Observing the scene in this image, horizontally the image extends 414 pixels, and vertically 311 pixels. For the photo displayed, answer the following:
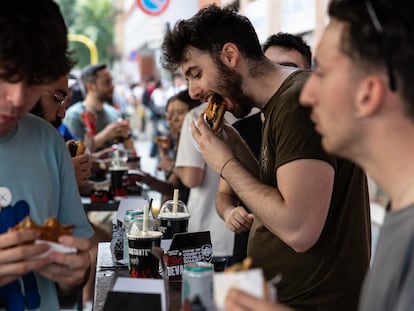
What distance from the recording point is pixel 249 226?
9.26 ft

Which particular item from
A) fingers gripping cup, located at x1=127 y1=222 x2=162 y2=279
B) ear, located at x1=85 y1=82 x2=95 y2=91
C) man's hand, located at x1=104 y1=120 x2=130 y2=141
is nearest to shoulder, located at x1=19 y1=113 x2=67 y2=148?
fingers gripping cup, located at x1=127 y1=222 x2=162 y2=279

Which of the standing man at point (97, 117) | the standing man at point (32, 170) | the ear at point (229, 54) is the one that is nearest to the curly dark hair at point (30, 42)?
the standing man at point (32, 170)

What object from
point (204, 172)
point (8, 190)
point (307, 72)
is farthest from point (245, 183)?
point (204, 172)

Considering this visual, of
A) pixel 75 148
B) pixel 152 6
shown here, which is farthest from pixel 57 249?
pixel 152 6

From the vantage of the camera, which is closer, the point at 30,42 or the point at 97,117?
the point at 30,42

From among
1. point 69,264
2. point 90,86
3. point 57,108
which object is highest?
point 57,108

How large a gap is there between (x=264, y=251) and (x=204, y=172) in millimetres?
1854

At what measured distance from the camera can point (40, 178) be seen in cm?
178

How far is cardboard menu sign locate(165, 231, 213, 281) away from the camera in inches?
97.3

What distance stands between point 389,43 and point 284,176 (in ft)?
2.85

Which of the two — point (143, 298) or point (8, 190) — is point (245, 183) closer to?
point (143, 298)

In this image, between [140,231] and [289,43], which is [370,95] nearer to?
[140,231]

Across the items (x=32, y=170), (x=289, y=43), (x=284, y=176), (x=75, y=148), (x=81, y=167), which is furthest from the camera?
(x=289, y=43)

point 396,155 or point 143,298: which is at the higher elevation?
point 396,155
